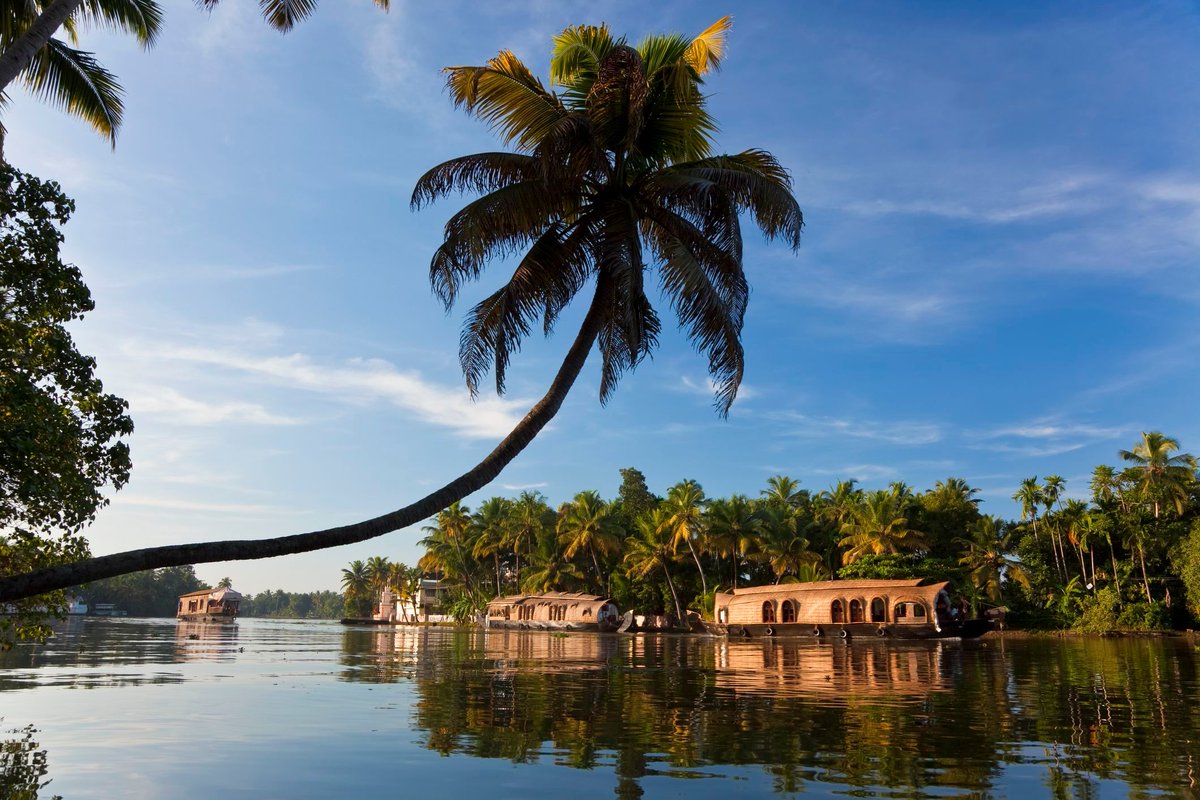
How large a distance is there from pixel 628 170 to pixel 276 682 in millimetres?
12643

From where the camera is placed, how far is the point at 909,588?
3541 centimetres

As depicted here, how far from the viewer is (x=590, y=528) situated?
65562mm

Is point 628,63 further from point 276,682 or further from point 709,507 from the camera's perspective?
point 709,507

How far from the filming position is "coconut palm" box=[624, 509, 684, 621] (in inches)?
2376

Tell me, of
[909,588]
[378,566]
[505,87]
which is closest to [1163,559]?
[909,588]

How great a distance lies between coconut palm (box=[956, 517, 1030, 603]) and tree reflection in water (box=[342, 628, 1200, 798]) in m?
30.9

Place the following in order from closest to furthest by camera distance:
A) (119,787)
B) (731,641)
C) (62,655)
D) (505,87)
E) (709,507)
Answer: (119,787), (505,87), (62,655), (731,641), (709,507)

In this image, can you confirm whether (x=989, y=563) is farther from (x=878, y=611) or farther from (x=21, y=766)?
(x=21, y=766)

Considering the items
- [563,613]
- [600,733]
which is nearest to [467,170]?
[600,733]

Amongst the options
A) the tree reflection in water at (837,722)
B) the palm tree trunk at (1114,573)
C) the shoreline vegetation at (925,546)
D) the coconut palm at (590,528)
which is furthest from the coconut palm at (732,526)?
the tree reflection in water at (837,722)

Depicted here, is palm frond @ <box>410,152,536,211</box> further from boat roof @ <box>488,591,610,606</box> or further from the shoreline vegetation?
boat roof @ <box>488,591,610,606</box>

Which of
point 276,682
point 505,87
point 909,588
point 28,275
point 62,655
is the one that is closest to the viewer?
point 28,275

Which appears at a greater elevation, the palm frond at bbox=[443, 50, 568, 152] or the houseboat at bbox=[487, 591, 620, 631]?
Result: the palm frond at bbox=[443, 50, 568, 152]

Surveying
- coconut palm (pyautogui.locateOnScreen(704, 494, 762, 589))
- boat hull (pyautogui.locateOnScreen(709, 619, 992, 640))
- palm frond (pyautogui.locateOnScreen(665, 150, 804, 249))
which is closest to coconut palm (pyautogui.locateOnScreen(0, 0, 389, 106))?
palm frond (pyautogui.locateOnScreen(665, 150, 804, 249))
